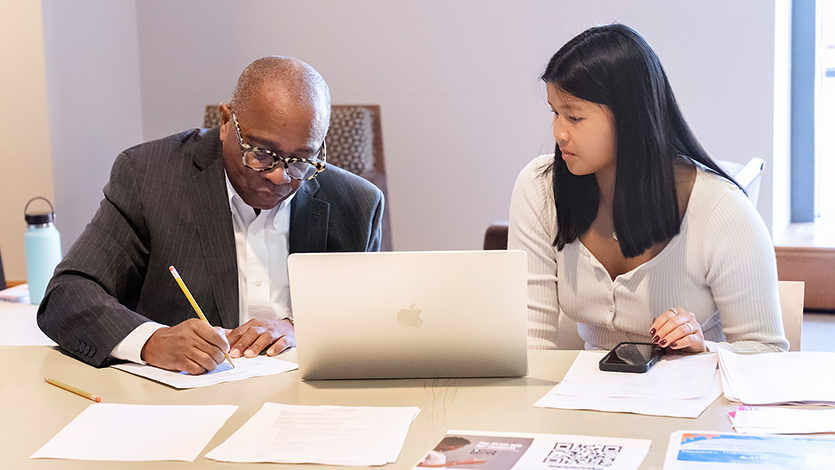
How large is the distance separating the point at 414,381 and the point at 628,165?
0.73 metres

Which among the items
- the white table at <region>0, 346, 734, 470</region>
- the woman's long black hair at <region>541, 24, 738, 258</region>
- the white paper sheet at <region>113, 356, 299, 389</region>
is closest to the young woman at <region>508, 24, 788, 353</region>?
the woman's long black hair at <region>541, 24, 738, 258</region>

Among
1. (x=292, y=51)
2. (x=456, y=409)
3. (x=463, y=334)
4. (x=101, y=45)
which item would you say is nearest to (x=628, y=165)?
(x=463, y=334)

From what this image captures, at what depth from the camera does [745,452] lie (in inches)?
37.4

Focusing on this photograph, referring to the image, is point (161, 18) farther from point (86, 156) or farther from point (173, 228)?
point (173, 228)

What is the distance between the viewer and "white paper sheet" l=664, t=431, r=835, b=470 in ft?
2.99

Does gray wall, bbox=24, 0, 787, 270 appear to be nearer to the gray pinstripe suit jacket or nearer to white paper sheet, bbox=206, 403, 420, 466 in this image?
the gray pinstripe suit jacket

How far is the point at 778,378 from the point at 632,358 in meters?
0.23

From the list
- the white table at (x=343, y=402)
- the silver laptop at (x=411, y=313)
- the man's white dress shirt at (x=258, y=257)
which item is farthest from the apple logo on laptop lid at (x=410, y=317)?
the man's white dress shirt at (x=258, y=257)

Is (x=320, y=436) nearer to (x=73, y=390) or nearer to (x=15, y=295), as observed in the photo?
(x=73, y=390)

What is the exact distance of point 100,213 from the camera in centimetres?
172

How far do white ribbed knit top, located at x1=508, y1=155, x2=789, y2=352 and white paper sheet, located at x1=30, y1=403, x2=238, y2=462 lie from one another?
795 mm

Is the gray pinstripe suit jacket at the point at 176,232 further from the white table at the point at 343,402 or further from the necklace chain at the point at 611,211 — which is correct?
the necklace chain at the point at 611,211

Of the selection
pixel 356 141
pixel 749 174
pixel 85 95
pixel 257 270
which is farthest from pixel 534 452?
pixel 85 95

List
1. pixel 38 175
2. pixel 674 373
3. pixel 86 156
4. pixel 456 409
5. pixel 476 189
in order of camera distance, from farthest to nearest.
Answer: pixel 476 189, pixel 86 156, pixel 38 175, pixel 674 373, pixel 456 409
